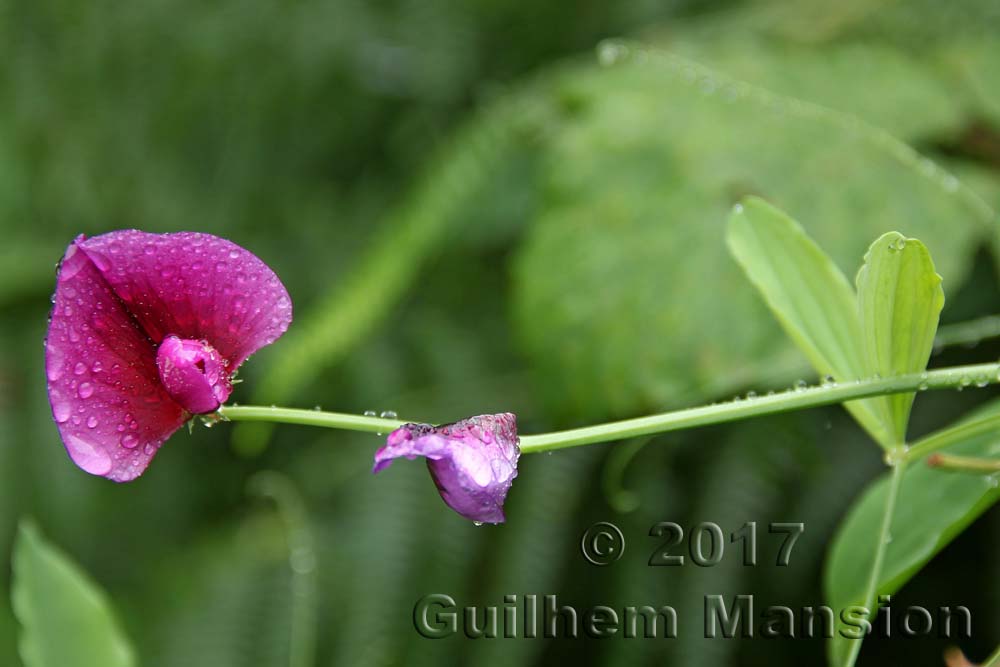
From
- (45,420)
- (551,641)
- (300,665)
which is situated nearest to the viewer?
(300,665)

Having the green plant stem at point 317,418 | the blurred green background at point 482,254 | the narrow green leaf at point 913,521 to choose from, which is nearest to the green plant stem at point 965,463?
the narrow green leaf at point 913,521

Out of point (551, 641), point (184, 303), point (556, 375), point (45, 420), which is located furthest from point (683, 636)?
point (45, 420)

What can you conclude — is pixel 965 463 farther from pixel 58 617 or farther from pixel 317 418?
pixel 58 617

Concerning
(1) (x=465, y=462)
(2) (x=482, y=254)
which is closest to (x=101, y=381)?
(1) (x=465, y=462)

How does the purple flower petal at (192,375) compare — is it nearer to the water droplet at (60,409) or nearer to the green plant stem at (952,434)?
the water droplet at (60,409)

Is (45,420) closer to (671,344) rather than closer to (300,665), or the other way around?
(300,665)
